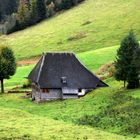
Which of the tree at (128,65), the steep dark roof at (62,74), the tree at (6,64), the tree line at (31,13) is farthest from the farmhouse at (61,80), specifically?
the tree line at (31,13)

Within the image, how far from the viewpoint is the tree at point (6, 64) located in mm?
83938

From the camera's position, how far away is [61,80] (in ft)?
250

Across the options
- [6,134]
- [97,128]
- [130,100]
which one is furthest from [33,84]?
[6,134]

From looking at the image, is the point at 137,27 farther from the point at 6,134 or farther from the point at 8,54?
the point at 6,134

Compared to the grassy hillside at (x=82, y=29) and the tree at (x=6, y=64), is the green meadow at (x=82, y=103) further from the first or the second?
the tree at (x=6, y=64)

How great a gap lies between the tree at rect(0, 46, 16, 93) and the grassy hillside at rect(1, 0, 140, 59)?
39.2 m

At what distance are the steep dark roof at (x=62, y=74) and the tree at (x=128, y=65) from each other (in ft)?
20.7

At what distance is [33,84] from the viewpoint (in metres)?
79.4

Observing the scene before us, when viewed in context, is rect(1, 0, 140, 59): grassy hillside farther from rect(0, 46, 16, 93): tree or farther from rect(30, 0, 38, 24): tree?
rect(0, 46, 16, 93): tree

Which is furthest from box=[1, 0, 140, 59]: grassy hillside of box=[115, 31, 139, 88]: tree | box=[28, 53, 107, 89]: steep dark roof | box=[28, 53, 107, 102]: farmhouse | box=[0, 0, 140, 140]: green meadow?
box=[115, 31, 139, 88]: tree

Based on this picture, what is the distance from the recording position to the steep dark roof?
7594 centimetres

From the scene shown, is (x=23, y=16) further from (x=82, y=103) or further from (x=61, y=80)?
(x=82, y=103)

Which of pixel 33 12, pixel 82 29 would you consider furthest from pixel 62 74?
pixel 33 12

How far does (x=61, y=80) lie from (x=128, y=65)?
1127cm
